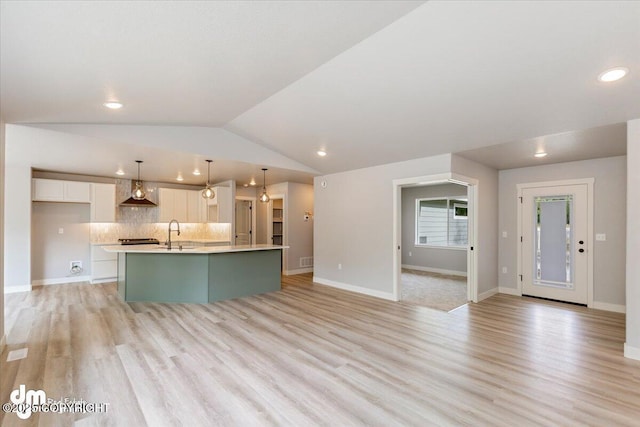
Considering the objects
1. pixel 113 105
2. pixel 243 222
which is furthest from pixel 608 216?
pixel 243 222

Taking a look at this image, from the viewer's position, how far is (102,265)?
6715 mm

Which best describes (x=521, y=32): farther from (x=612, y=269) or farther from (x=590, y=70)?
(x=612, y=269)

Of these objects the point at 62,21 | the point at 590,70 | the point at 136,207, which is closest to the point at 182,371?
the point at 62,21

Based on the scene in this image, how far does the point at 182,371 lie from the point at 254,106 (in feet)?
10.3

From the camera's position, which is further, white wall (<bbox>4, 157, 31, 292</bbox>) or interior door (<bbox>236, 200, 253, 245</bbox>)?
interior door (<bbox>236, 200, 253, 245</bbox>)

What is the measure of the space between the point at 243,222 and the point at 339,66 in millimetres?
6858

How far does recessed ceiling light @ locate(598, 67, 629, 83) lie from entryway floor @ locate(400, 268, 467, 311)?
3483 millimetres

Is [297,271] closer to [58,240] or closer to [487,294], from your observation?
[487,294]

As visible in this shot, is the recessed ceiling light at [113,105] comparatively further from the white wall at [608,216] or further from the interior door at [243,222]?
the white wall at [608,216]

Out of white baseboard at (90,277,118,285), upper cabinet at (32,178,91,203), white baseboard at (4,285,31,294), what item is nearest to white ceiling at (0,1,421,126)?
upper cabinet at (32,178,91,203)

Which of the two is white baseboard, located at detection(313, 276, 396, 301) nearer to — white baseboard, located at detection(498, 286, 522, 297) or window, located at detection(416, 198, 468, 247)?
white baseboard, located at detection(498, 286, 522, 297)

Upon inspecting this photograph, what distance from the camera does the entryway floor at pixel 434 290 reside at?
16.9ft

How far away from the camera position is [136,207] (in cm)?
762

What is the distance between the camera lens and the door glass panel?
5242mm
